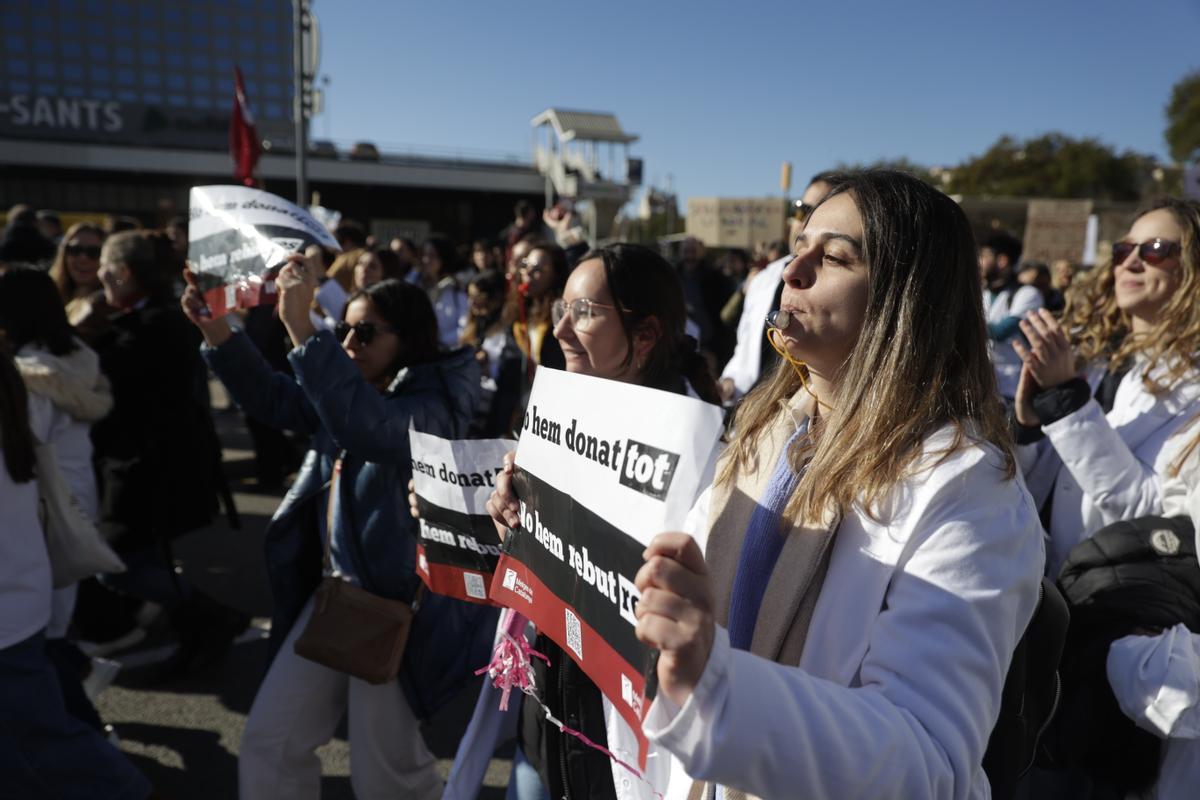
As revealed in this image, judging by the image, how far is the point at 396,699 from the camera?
2600mm

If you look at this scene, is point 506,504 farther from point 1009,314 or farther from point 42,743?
point 1009,314

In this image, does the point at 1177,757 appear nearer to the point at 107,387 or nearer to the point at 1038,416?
the point at 1038,416

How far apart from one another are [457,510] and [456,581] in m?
0.19

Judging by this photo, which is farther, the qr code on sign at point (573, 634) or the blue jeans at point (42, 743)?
the blue jeans at point (42, 743)

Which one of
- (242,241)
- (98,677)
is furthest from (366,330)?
(98,677)

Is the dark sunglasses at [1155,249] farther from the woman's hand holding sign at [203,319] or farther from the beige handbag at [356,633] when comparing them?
the woman's hand holding sign at [203,319]

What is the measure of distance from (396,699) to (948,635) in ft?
6.38

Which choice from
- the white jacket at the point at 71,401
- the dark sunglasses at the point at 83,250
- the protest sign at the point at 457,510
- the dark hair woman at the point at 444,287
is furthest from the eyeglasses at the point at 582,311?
the dark hair woman at the point at 444,287

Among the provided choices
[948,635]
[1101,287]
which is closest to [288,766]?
[948,635]

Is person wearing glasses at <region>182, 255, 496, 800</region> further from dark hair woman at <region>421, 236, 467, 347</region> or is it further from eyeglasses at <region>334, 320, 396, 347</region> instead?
dark hair woman at <region>421, 236, 467, 347</region>

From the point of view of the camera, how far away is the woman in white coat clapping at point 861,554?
98 centimetres

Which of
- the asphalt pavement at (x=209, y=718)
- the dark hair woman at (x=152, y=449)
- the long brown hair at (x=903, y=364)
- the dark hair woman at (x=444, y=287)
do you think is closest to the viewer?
the long brown hair at (x=903, y=364)

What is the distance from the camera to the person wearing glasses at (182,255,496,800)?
251 centimetres

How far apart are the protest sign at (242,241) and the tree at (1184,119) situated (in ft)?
131
